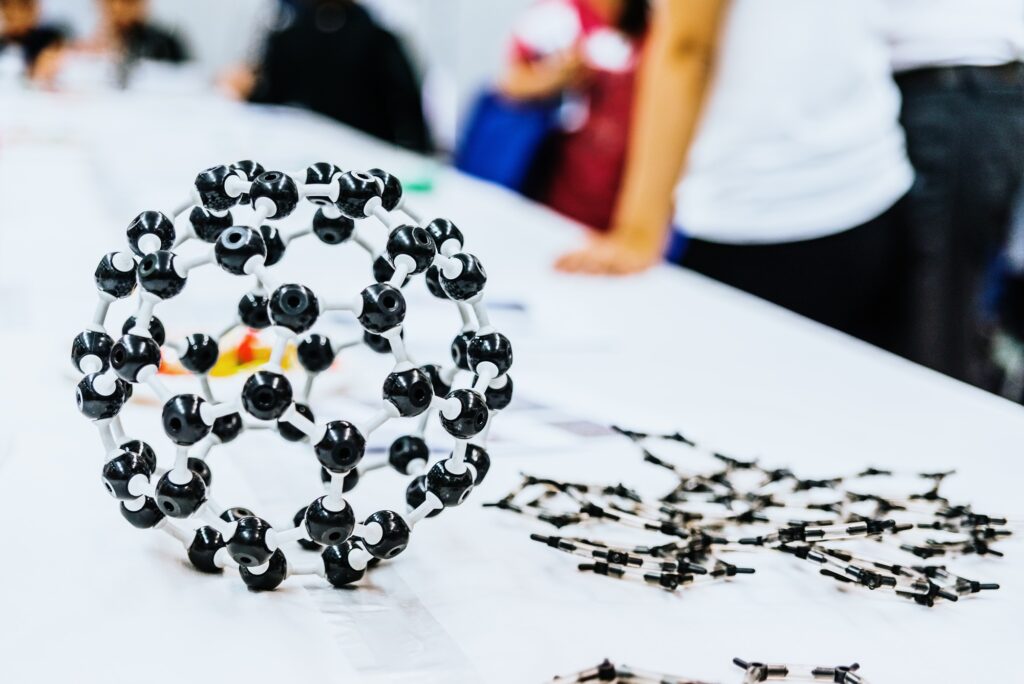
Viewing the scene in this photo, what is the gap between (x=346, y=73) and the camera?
3.76 meters

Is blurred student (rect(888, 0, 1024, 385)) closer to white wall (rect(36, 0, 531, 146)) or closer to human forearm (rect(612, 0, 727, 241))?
human forearm (rect(612, 0, 727, 241))

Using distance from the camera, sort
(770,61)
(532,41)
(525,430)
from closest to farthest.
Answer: (525,430), (770,61), (532,41)

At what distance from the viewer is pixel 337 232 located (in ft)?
1.69

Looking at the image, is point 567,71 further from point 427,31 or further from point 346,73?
point 427,31

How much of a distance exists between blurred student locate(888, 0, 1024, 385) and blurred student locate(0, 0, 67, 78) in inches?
132

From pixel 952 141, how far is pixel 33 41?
4.03 metres

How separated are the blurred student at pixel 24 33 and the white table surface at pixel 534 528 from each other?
3.29m

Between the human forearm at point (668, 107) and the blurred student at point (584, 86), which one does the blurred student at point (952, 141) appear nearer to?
the human forearm at point (668, 107)

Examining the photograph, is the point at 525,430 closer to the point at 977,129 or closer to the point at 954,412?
the point at 954,412

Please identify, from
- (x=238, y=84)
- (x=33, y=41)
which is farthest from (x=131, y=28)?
(x=238, y=84)

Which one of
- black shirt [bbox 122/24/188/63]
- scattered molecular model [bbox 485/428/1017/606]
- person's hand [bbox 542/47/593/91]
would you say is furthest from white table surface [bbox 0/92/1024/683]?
black shirt [bbox 122/24/188/63]

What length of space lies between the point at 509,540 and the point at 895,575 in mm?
181

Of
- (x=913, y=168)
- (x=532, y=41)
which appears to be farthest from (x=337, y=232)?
(x=532, y=41)

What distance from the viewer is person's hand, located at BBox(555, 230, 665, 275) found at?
1284 millimetres
